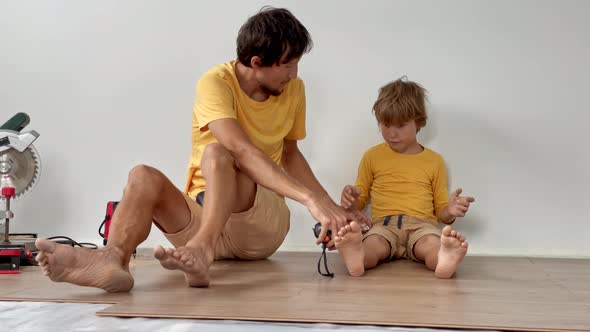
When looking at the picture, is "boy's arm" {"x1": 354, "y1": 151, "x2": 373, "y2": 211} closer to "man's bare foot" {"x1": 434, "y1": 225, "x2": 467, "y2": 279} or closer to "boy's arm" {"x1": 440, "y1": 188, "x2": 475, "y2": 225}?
"boy's arm" {"x1": 440, "y1": 188, "x2": 475, "y2": 225}

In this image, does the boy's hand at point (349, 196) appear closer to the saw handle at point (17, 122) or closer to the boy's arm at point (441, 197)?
the boy's arm at point (441, 197)

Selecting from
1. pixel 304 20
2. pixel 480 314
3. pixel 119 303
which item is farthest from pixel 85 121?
pixel 480 314

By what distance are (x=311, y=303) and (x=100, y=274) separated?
0.50 meters

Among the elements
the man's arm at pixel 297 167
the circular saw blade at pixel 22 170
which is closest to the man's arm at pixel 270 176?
the man's arm at pixel 297 167

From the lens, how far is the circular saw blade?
8.55ft

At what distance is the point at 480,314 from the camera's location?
4.45 ft

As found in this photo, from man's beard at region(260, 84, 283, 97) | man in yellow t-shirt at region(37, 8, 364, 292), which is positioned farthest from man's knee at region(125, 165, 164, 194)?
man's beard at region(260, 84, 283, 97)

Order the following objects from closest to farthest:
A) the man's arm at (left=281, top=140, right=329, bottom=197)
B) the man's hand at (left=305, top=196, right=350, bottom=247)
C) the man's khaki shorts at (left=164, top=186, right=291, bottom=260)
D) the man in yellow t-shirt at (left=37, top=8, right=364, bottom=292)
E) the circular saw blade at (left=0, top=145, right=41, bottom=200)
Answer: the man in yellow t-shirt at (left=37, top=8, right=364, bottom=292), the man's hand at (left=305, top=196, right=350, bottom=247), the man's khaki shorts at (left=164, top=186, right=291, bottom=260), the man's arm at (left=281, top=140, right=329, bottom=197), the circular saw blade at (left=0, top=145, right=41, bottom=200)

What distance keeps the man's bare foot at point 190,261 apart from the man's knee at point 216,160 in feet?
0.79

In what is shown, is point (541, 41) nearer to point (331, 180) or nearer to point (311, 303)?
point (331, 180)

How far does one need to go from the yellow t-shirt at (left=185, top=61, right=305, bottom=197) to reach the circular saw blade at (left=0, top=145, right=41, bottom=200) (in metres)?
0.77

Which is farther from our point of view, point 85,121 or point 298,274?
point 85,121

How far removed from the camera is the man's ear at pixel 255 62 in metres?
2.04

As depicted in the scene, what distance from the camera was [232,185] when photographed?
182cm
